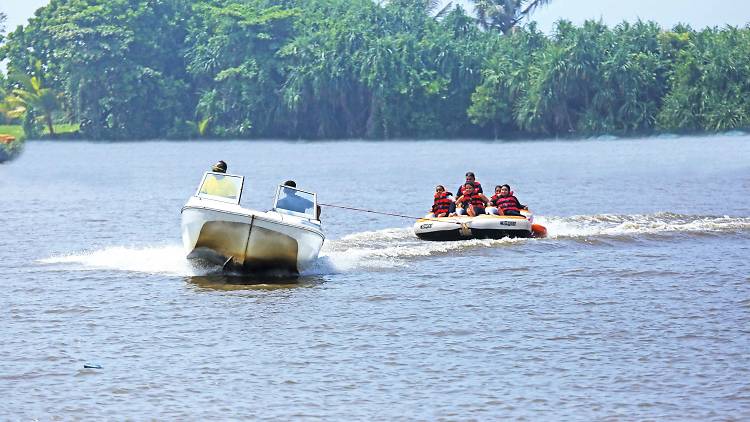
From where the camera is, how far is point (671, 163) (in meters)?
70.4

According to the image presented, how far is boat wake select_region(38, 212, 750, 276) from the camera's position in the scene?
26706mm

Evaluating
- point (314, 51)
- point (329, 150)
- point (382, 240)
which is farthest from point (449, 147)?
point (382, 240)

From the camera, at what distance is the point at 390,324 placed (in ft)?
66.3

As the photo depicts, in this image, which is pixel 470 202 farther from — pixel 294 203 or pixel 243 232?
pixel 243 232

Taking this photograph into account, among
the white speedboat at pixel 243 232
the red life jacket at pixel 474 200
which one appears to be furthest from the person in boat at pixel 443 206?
the white speedboat at pixel 243 232

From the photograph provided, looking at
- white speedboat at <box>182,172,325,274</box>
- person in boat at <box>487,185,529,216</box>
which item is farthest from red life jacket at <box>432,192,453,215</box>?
white speedboat at <box>182,172,325,274</box>

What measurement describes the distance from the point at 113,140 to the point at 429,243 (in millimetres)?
104248

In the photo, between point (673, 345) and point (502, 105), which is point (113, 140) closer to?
point (502, 105)

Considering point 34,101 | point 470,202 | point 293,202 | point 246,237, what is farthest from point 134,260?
point 34,101

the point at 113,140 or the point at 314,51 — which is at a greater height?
the point at 314,51

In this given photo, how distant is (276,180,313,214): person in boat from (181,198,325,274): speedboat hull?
63 centimetres

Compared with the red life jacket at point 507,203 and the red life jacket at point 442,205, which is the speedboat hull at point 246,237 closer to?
the red life jacket at point 442,205

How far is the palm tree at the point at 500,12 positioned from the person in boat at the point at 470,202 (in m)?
108

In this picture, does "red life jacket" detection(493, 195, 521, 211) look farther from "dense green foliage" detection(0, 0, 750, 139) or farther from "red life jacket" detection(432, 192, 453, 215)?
"dense green foliage" detection(0, 0, 750, 139)
